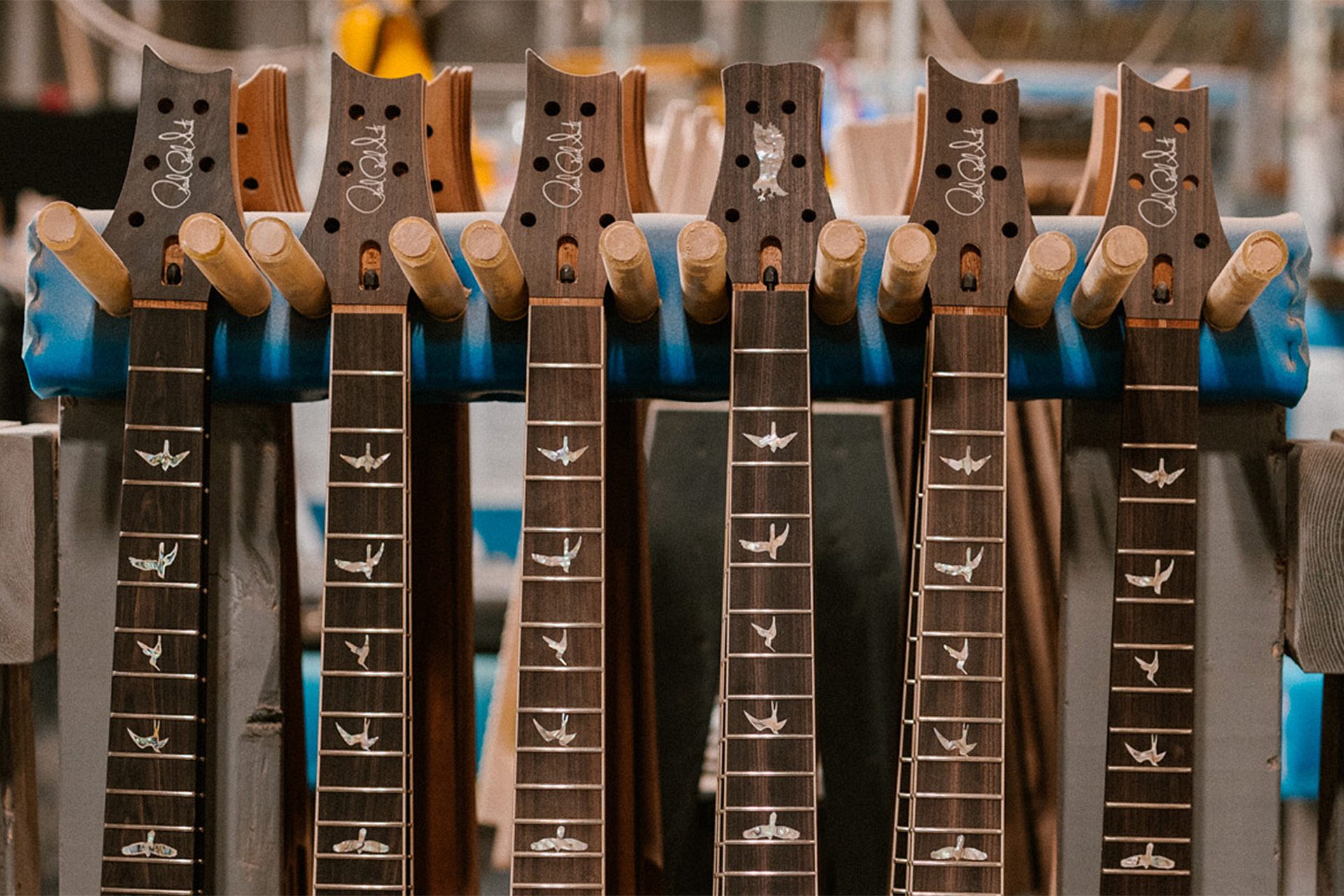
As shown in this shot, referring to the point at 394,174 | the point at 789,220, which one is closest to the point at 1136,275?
the point at 789,220

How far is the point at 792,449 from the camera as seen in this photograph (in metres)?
0.82

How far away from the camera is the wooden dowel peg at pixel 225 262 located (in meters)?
0.76

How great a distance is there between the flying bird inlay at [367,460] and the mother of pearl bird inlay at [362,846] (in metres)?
0.25

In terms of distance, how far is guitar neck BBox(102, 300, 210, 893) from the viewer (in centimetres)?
84

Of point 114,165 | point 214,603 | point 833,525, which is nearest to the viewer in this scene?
point 214,603

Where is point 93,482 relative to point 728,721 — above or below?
above

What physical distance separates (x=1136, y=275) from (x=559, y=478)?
44 centimetres

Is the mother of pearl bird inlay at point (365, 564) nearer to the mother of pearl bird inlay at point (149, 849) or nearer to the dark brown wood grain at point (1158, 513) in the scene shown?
the mother of pearl bird inlay at point (149, 849)

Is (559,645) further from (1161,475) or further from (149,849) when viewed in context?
(1161,475)

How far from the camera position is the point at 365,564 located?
83 centimetres

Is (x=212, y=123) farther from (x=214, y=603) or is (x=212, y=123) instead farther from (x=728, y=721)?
(x=728, y=721)

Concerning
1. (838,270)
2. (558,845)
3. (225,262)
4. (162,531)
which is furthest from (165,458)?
(838,270)
